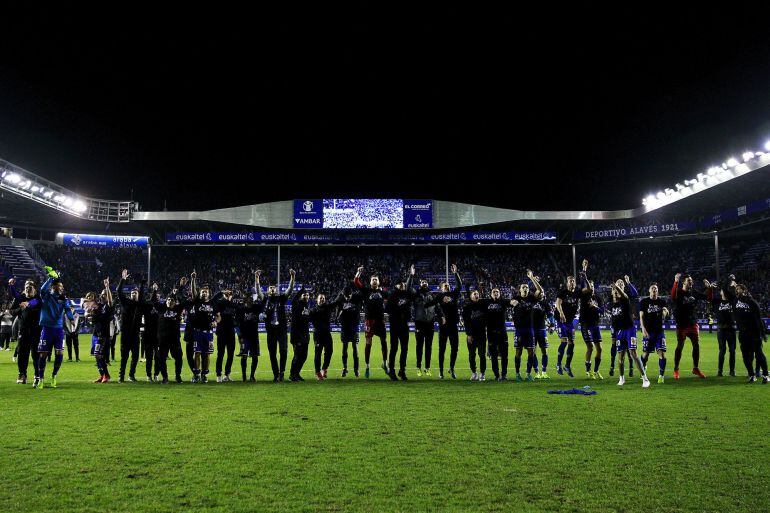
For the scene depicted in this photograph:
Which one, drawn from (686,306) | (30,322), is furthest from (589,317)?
(30,322)

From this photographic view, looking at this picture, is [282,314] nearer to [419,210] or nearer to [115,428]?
[115,428]

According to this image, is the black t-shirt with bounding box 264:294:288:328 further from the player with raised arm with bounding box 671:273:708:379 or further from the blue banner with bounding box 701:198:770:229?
the blue banner with bounding box 701:198:770:229

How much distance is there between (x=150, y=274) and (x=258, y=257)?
1077 centimetres

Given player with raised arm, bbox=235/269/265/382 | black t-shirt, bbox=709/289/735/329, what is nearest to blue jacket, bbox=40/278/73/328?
player with raised arm, bbox=235/269/265/382

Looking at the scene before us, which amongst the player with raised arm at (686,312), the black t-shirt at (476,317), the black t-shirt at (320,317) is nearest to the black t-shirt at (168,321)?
the black t-shirt at (320,317)

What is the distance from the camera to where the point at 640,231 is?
5072 centimetres

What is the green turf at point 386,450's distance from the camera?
4801mm

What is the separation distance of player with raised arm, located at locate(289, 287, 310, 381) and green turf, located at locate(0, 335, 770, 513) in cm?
176

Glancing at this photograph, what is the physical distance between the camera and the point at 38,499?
15.8 ft

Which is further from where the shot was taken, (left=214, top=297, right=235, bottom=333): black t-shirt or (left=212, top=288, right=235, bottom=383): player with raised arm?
(left=214, top=297, right=235, bottom=333): black t-shirt

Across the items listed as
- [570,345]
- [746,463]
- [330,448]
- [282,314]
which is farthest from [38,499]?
[570,345]

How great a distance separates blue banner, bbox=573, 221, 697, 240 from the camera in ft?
160

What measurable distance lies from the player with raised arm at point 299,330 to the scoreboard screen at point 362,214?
37701 millimetres

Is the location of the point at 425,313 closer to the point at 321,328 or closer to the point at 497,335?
the point at 497,335
